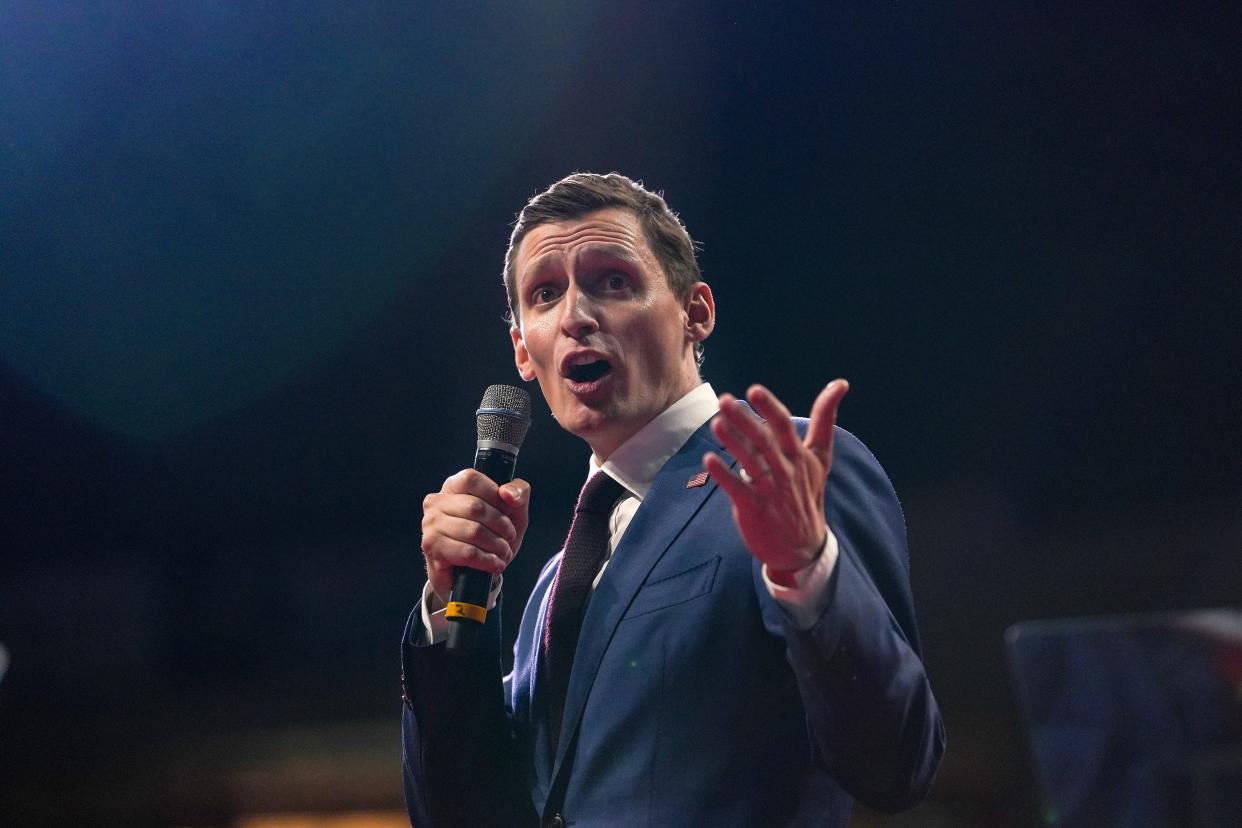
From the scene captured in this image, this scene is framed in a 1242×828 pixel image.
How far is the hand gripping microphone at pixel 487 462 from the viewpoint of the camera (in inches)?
47.6

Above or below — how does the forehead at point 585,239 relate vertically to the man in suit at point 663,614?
above

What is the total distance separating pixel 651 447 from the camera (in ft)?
4.57

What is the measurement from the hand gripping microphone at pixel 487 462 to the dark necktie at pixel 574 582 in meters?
0.10

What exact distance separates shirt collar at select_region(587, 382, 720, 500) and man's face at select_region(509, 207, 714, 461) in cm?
3

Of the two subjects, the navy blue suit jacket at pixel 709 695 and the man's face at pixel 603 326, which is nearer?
the navy blue suit jacket at pixel 709 695

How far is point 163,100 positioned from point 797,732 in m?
2.51

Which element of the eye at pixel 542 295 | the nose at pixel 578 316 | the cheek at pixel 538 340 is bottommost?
the cheek at pixel 538 340

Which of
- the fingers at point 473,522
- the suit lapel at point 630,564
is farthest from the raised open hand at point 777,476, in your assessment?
the fingers at point 473,522

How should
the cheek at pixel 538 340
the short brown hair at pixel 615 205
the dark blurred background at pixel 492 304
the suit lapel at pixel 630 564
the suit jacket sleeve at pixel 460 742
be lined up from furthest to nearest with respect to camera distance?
the dark blurred background at pixel 492 304 → the short brown hair at pixel 615 205 → the cheek at pixel 538 340 → the suit jacket sleeve at pixel 460 742 → the suit lapel at pixel 630 564

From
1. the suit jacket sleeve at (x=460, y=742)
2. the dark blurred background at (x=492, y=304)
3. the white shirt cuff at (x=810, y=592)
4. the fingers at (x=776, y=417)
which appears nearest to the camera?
the fingers at (x=776, y=417)

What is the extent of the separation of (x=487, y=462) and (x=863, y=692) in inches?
22.8

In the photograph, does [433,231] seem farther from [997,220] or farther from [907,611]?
[907,611]

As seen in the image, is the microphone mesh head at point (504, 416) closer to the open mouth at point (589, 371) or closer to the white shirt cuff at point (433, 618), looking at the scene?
the open mouth at point (589, 371)

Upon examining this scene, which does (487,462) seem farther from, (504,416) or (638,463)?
(638,463)
